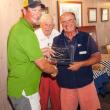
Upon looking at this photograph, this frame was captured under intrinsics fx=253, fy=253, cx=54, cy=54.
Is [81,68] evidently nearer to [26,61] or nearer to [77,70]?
[77,70]

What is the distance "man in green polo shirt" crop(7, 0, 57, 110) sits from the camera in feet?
6.22

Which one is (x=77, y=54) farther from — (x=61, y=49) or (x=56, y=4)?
(x=56, y=4)

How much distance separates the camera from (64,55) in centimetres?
236

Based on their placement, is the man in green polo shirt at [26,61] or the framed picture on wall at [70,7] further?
the framed picture on wall at [70,7]

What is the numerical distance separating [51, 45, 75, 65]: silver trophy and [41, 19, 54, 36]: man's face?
65 cm

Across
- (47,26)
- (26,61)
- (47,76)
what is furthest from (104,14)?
(26,61)

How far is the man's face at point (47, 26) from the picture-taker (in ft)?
9.74

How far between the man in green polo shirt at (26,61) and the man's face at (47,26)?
0.93m

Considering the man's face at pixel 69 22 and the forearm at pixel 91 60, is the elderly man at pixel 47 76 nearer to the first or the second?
the man's face at pixel 69 22

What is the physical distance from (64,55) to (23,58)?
52 centimetres

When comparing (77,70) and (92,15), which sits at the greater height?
(92,15)

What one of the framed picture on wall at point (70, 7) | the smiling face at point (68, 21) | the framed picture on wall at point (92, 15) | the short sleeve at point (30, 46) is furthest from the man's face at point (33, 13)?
the framed picture on wall at point (92, 15)

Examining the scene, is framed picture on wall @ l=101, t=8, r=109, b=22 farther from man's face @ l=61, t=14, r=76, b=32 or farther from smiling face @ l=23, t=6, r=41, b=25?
smiling face @ l=23, t=6, r=41, b=25

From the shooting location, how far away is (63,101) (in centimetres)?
250
